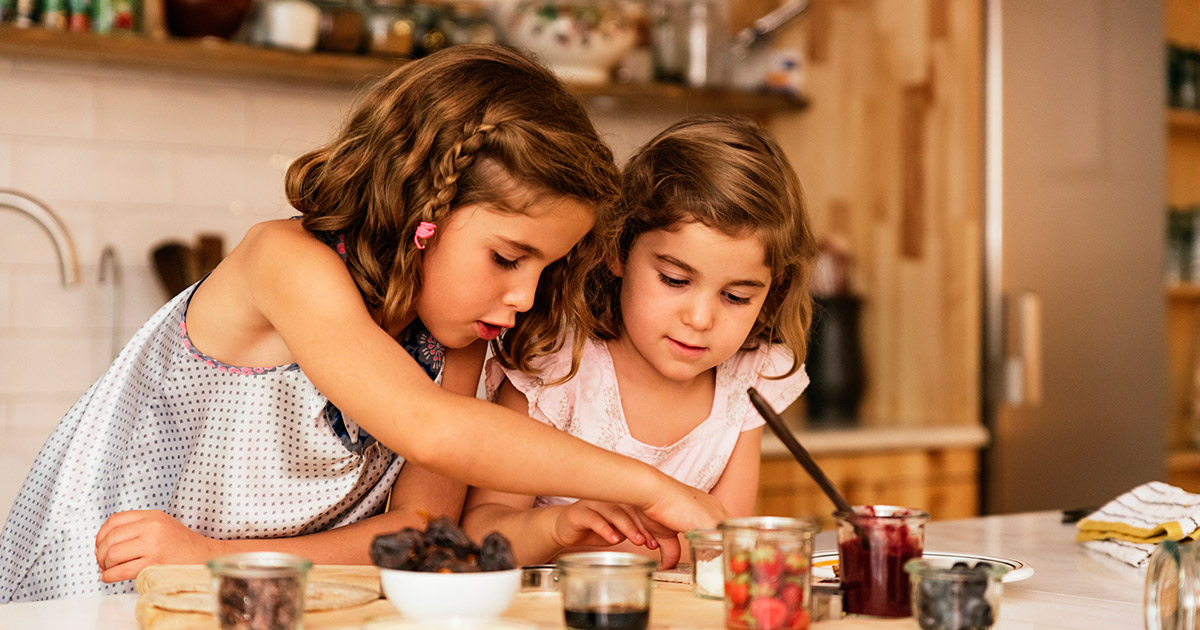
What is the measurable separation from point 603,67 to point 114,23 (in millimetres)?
1155

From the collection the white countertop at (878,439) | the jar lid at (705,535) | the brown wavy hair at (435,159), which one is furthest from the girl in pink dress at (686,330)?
the white countertop at (878,439)

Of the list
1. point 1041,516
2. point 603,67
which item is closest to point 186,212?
point 603,67

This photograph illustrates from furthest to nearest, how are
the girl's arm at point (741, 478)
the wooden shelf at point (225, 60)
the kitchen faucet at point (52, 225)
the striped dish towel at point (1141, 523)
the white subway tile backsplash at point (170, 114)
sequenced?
the white subway tile backsplash at point (170, 114) → the wooden shelf at point (225, 60) → the kitchen faucet at point (52, 225) → the girl's arm at point (741, 478) → the striped dish towel at point (1141, 523)

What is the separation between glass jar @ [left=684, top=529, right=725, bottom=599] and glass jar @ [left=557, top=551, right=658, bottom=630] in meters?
0.13

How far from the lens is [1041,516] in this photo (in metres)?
1.86

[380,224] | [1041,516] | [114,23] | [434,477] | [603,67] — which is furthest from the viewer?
[603,67]

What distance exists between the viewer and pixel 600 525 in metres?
1.25

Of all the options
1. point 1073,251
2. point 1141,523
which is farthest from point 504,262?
point 1073,251

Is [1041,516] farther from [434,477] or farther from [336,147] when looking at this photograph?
[336,147]

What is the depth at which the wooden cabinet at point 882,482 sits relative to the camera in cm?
270

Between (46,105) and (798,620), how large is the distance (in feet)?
7.30

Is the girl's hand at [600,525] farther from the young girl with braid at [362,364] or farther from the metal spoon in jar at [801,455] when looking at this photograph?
the metal spoon in jar at [801,455]

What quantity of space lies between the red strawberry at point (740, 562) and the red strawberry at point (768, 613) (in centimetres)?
2

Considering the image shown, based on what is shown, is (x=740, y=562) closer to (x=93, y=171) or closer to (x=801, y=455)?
(x=801, y=455)
